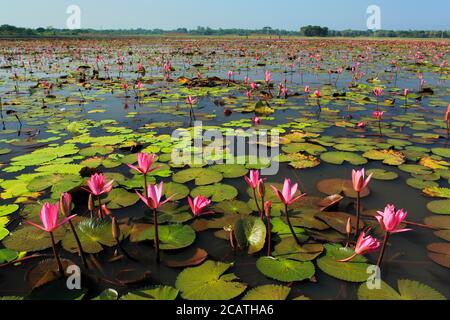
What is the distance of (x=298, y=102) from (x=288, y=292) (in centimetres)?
567

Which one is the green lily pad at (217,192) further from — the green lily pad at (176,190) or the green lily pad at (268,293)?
the green lily pad at (268,293)

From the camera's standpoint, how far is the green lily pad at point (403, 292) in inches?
68.4

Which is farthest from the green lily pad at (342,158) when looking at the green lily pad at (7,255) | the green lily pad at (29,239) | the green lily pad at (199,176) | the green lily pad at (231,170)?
the green lily pad at (7,255)

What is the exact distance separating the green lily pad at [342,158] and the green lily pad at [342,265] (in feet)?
5.43

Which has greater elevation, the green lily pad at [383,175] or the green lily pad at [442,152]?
the green lily pad at [442,152]

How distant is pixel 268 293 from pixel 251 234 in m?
0.50

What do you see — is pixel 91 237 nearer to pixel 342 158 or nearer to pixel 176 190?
pixel 176 190

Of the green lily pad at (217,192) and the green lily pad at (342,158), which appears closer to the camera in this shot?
the green lily pad at (217,192)

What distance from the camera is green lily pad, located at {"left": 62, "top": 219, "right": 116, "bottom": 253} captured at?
2178 millimetres

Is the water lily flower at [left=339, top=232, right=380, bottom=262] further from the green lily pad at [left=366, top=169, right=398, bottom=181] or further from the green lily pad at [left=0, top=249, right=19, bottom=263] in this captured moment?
the green lily pad at [left=0, top=249, right=19, bottom=263]

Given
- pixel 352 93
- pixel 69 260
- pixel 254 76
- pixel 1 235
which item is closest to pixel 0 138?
pixel 1 235

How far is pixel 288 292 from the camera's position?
179cm

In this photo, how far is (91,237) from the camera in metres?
2.24
